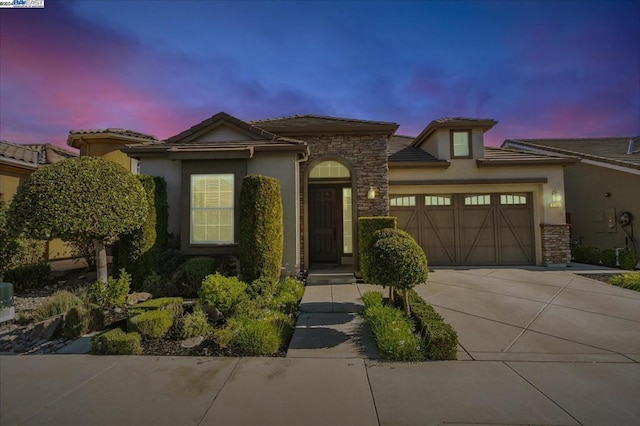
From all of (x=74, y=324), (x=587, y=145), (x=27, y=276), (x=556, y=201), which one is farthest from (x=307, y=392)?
(x=587, y=145)

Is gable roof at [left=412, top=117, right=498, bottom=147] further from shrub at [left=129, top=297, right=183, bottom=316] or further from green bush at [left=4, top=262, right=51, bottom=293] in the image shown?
green bush at [left=4, top=262, right=51, bottom=293]

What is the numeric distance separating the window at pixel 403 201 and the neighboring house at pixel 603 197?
811cm

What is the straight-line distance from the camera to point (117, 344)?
407 cm

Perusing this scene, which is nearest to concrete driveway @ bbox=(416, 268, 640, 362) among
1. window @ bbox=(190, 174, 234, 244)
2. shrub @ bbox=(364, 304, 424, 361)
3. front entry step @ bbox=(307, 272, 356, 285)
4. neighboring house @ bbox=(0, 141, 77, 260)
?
shrub @ bbox=(364, 304, 424, 361)

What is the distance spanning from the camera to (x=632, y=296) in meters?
6.64

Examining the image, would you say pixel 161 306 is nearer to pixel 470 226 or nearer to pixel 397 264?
pixel 397 264

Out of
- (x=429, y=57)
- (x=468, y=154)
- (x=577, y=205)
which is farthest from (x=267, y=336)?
(x=577, y=205)

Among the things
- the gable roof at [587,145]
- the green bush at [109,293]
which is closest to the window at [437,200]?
the gable roof at [587,145]

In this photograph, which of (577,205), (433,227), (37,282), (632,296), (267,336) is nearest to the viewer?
(267,336)

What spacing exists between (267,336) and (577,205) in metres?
15.5

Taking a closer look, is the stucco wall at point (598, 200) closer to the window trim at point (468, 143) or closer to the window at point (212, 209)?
the window trim at point (468, 143)

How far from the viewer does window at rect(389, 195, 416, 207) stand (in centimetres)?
1082

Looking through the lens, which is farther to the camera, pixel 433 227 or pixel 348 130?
pixel 433 227

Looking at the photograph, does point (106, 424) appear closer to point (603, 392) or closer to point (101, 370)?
point (101, 370)
